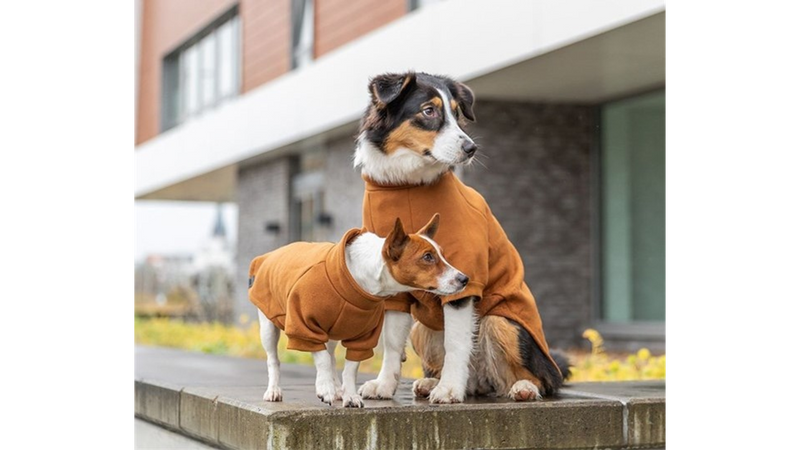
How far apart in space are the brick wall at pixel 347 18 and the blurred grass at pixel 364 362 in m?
3.79

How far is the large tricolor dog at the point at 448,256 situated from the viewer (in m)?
3.92

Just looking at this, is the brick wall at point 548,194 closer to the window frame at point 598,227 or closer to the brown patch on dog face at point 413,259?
the window frame at point 598,227

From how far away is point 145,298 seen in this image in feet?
75.0

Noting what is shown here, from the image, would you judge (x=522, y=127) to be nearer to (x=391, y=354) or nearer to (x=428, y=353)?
(x=428, y=353)

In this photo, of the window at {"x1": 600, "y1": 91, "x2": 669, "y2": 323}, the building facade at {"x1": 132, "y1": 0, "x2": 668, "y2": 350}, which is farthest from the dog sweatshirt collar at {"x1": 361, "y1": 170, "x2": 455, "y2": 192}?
the window at {"x1": 600, "y1": 91, "x2": 669, "y2": 323}

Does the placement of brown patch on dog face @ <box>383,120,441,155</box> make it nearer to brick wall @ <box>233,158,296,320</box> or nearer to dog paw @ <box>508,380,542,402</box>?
dog paw @ <box>508,380,542,402</box>

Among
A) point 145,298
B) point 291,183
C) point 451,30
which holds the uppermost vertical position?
point 451,30

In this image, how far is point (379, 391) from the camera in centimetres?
425

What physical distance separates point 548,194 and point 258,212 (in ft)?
20.4

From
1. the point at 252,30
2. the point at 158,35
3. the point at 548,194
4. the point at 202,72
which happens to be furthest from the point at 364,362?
the point at 158,35

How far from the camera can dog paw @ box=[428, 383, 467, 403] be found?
164 inches
